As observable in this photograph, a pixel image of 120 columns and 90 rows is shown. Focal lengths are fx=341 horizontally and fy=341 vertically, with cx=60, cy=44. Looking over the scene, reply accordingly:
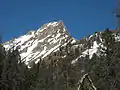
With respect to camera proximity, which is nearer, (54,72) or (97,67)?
(97,67)

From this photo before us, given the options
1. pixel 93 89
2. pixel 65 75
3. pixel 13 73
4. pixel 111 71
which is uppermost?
pixel 65 75

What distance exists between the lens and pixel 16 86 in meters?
48.7

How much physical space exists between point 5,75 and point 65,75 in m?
38.8

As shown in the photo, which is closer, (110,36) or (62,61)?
(110,36)

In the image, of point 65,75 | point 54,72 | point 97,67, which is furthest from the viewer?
point 54,72

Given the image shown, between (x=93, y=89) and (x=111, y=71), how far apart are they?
37.4 meters

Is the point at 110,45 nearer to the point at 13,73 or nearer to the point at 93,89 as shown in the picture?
the point at 13,73

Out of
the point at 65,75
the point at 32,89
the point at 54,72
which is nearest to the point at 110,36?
the point at 32,89

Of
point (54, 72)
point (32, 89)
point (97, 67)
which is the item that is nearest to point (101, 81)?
point (97, 67)

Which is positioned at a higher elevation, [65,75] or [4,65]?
[65,75]

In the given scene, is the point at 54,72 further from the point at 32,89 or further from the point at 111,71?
the point at 111,71

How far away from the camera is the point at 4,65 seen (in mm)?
47625

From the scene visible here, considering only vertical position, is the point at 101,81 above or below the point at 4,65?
below

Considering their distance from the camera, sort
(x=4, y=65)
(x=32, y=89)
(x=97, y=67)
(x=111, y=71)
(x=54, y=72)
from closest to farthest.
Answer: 1. (x=111, y=71)
2. (x=4, y=65)
3. (x=97, y=67)
4. (x=32, y=89)
5. (x=54, y=72)
